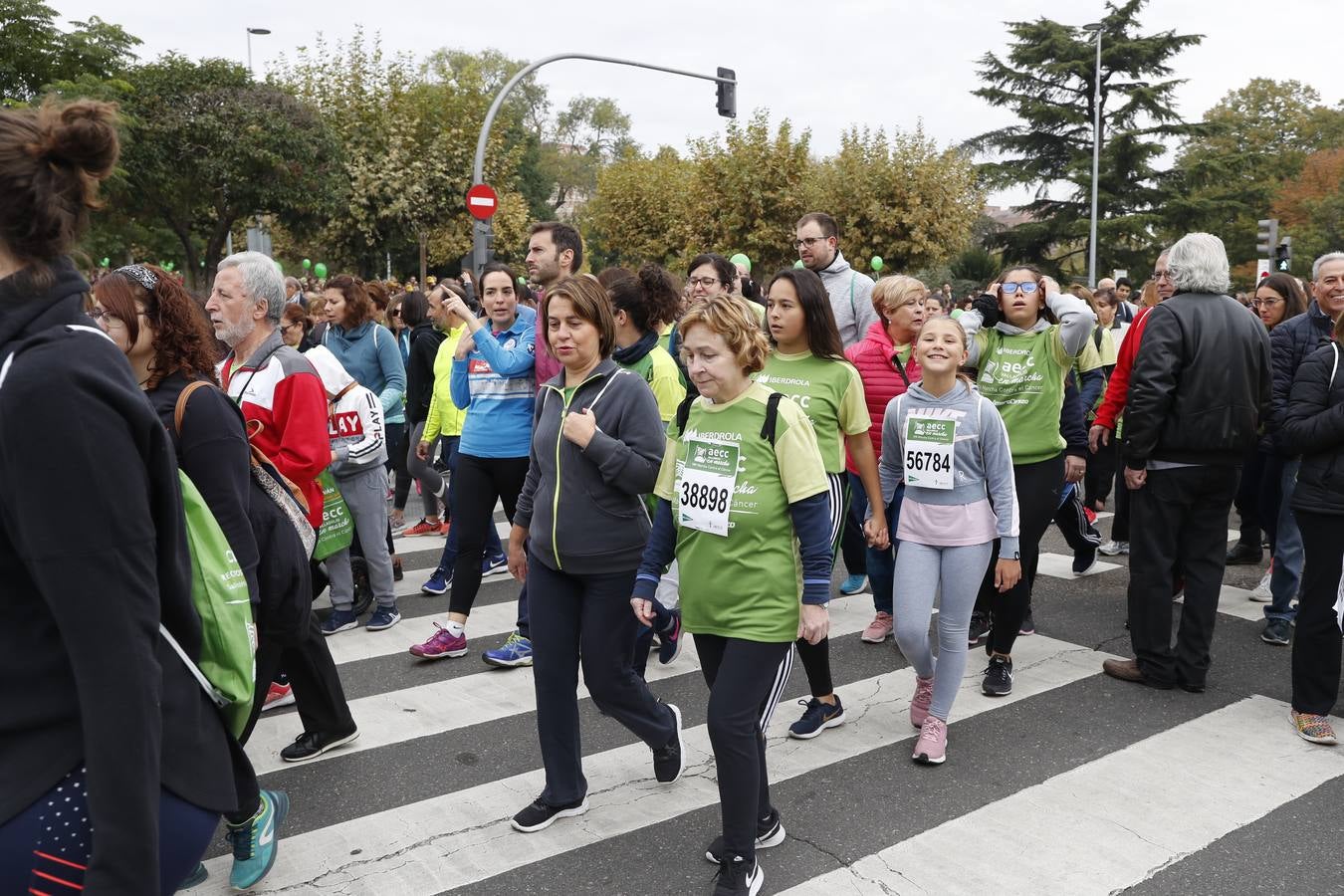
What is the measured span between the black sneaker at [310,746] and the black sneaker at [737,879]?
6.47 ft

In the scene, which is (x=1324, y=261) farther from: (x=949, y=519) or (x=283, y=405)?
(x=283, y=405)

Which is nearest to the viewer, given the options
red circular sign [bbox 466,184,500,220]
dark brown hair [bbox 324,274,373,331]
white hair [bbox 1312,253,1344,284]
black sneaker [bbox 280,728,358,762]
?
black sneaker [bbox 280,728,358,762]

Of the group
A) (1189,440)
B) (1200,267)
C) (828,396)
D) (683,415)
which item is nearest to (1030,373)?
(1189,440)

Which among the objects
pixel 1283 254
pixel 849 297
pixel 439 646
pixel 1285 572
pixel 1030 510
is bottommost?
pixel 439 646

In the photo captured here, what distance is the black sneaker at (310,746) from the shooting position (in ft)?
14.5

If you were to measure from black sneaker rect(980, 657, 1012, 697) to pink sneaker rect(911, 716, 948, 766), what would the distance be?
0.83 meters

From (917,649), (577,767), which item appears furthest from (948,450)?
(577,767)

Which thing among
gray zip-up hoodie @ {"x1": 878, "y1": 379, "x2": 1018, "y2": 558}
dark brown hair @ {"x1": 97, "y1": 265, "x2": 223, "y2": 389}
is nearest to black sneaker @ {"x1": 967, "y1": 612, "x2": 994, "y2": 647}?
gray zip-up hoodie @ {"x1": 878, "y1": 379, "x2": 1018, "y2": 558}

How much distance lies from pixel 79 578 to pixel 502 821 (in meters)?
2.59

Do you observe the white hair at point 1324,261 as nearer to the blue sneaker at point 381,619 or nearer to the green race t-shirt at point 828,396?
the green race t-shirt at point 828,396

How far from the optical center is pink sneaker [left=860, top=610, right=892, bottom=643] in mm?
5965

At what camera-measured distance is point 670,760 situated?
13.4ft

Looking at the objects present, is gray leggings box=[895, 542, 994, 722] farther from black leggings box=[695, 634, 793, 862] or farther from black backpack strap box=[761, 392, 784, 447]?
black backpack strap box=[761, 392, 784, 447]

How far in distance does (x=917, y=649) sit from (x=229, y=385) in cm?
314
